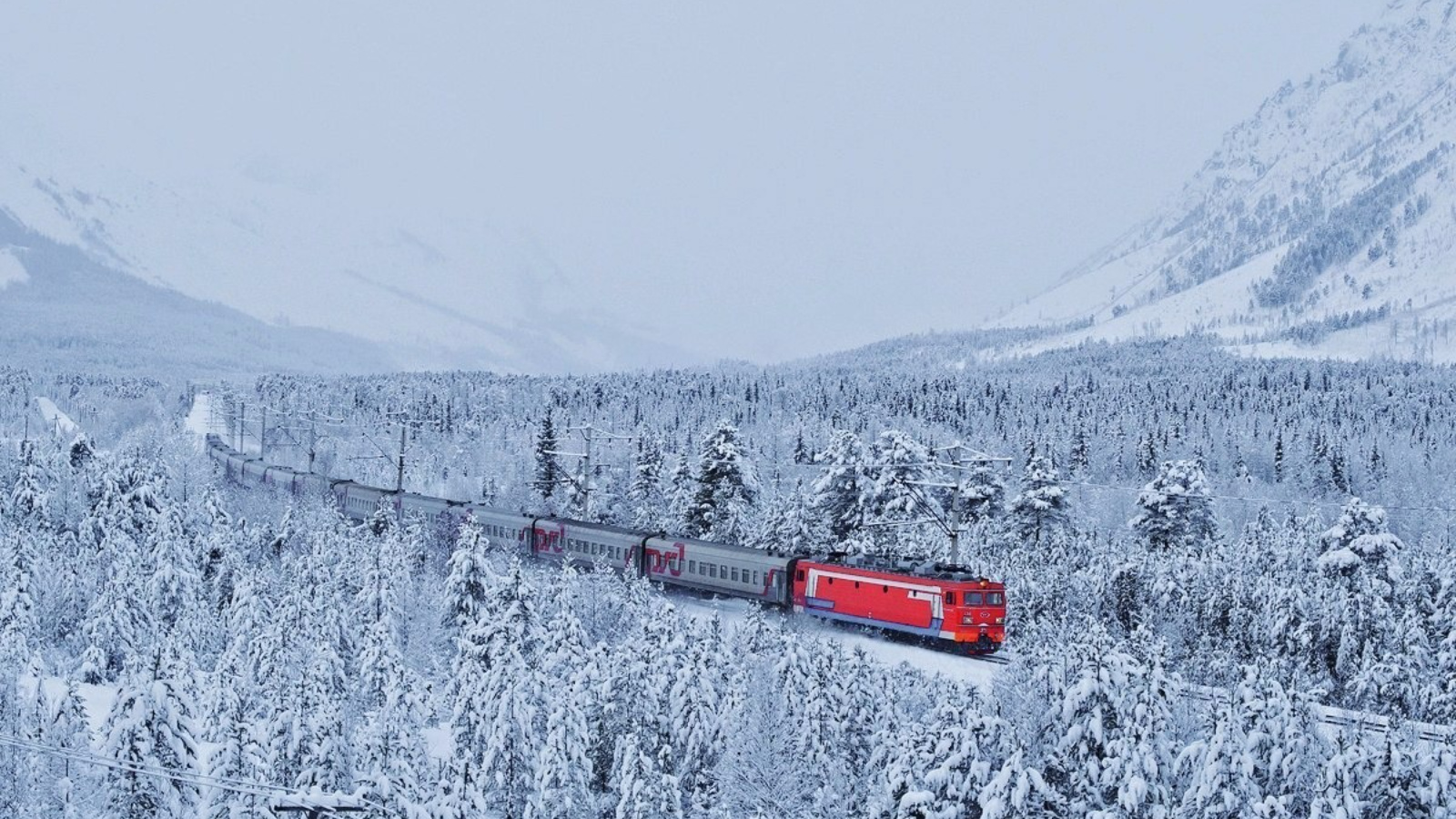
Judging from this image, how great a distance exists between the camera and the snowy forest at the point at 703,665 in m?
30.1

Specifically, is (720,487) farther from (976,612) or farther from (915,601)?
(976,612)

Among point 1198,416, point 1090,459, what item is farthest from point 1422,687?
point 1198,416

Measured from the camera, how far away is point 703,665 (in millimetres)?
39281

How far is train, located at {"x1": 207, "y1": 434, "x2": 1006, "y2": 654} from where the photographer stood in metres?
47.3

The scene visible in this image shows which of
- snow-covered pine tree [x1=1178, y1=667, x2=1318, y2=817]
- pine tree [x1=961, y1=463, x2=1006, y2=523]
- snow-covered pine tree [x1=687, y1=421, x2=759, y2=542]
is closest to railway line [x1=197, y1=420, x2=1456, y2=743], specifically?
snow-covered pine tree [x1=1178, y1=667, x2=1318, y2=817]

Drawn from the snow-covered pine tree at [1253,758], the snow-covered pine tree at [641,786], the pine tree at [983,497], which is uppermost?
the pine tree at [983,497]

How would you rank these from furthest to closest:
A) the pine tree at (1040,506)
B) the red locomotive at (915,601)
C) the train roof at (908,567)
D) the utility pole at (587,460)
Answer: the pine tree at (1040,506) < the utility pole at (587,460) < the train roof at (908,567) < the red locomotive at (915,601)

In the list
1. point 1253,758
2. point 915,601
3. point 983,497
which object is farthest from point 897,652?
point 983,497

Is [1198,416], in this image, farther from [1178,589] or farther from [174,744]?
[174,744]

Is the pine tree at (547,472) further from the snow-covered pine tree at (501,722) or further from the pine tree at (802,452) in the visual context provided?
the snow-covered pine tree at (501,722)

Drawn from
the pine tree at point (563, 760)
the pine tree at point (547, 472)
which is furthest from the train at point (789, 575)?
the pine tree at point (547, 472)

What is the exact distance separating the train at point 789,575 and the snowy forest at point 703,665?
3.86ft

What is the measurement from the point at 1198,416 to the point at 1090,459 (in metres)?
42.1

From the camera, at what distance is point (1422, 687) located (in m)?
42.2
